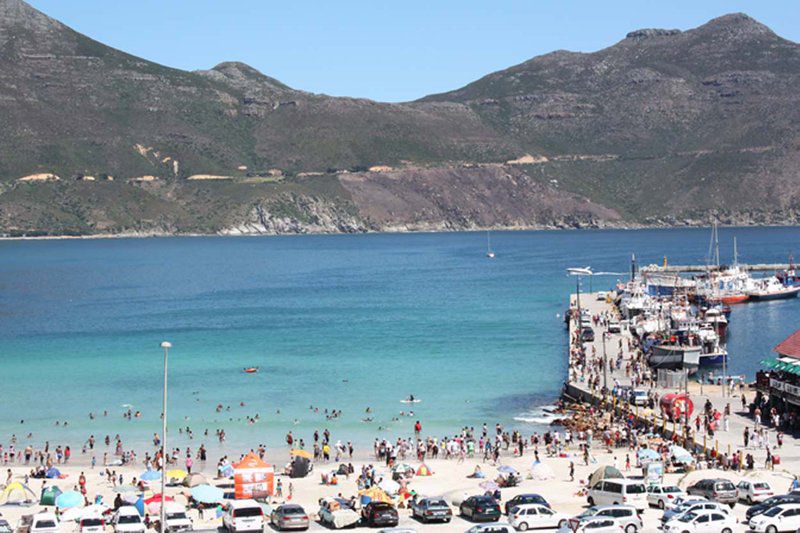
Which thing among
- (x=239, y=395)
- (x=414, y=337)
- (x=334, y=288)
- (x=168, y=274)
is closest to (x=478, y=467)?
(x=239, y=395)

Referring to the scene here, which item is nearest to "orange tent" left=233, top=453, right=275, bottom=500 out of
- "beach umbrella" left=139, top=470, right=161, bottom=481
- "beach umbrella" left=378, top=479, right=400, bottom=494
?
"beach umbrella" left=378, top=479, right=400, bottom=494

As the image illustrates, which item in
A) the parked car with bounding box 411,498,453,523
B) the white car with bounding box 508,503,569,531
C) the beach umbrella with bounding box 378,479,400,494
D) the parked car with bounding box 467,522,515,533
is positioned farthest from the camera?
the beach umbrella with bounding box 378,479,400,494

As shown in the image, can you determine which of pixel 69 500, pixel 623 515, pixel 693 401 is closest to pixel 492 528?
pixel 623 515

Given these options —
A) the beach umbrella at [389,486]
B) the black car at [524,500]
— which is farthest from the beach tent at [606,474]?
the beach umbrella at [389,486]

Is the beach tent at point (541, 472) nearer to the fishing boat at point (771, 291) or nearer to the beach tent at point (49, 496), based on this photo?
the beach tent at point (49, 496)

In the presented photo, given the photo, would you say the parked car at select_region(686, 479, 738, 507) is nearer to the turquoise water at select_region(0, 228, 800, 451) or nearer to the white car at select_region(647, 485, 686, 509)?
the white car at select_region(647, 485, 686, 509)

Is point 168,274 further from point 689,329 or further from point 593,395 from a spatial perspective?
point 593,395
